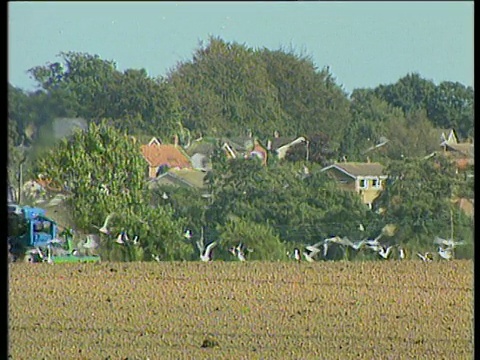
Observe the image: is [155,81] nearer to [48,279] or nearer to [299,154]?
[299,154]

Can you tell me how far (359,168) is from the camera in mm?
8531

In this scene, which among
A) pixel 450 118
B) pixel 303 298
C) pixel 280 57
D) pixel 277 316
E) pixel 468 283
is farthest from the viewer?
pixel 450 118

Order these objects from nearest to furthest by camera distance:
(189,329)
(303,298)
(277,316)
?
(189,329) → (277,316) → (303,298)

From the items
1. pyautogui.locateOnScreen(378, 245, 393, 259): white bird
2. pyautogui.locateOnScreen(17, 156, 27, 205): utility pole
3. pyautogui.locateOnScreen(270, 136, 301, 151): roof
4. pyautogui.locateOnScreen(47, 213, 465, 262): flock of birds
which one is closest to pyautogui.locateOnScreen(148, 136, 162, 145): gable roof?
pyautogui.locateOnScreen(47, 213, 465, 262): flock of birds

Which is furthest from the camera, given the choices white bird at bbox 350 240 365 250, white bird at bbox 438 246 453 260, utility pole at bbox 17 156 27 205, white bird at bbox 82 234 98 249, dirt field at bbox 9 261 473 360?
white bird at bbox 350 240 365 250

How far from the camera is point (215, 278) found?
6555 mm

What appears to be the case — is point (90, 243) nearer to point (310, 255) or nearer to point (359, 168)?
point (310, 255)

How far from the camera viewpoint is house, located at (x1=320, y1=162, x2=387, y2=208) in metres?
8.30

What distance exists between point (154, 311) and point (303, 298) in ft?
2.88

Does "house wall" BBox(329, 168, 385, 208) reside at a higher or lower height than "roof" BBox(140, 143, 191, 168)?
lower

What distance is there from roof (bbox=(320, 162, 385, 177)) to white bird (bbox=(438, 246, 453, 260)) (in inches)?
30.9

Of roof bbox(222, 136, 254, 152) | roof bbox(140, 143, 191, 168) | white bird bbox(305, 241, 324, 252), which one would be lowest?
white bird bbox(305, 241, 324, 252)

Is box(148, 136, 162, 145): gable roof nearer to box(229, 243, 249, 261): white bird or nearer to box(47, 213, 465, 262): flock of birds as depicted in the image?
box(47, 213, 465, 262): flock of birds

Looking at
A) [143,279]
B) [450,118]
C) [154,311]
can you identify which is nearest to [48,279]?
[143,279]
